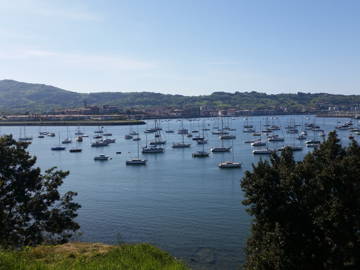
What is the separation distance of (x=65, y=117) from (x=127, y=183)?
87.8 meters

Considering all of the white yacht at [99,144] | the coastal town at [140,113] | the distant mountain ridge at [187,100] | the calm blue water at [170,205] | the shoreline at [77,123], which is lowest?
the calm blue water at [170,205]

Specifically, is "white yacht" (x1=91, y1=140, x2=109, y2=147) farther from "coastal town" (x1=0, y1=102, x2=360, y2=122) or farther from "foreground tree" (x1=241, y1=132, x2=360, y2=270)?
"foreground tree" (x1=241, y1=132, x2=360, y2=270)

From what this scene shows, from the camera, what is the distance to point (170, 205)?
2439 cm

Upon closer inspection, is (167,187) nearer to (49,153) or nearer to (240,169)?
(240,169)

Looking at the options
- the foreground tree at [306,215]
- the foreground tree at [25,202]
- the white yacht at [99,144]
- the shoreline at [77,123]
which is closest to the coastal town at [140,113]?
the shoreline at [77,123]

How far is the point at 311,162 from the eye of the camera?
394 inches

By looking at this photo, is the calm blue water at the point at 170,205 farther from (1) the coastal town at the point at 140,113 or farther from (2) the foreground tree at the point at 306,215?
(1) the coastal town at the point at 140,113

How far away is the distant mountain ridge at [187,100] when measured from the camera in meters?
160

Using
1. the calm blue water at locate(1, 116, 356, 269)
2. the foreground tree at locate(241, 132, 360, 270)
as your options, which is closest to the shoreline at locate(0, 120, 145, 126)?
the calm blue water at locate(1, 116, 356, 269)

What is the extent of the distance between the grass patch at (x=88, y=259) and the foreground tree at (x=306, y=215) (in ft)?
8.62

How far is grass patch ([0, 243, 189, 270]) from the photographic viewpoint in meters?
6.04

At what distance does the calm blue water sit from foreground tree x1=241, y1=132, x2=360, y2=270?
5890mm

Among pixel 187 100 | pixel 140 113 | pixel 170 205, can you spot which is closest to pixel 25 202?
pixel 170 205

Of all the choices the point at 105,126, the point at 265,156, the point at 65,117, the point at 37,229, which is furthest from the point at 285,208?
the point at 65,117
